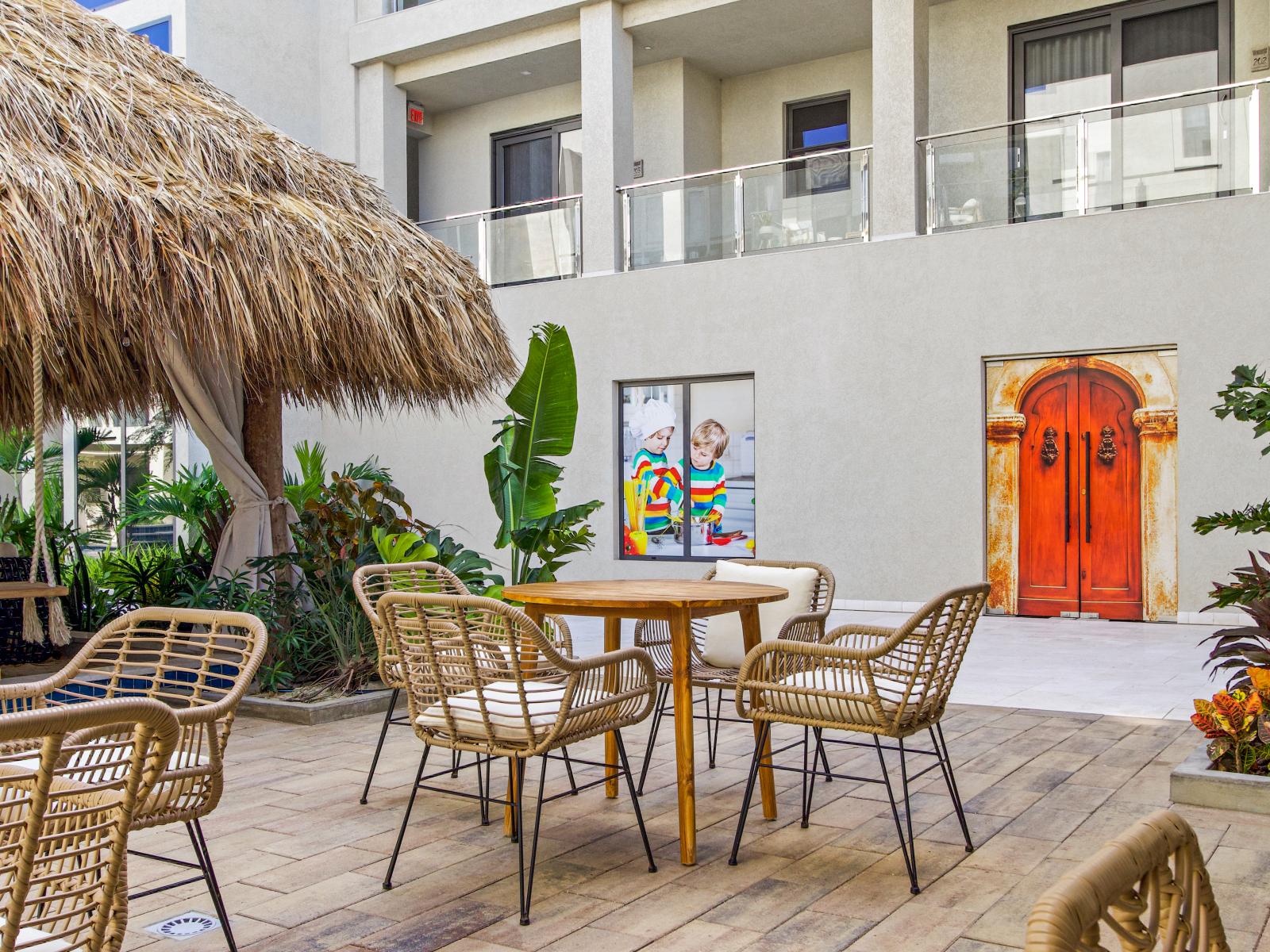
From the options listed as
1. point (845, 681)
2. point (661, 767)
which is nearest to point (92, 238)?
point (661, 767)

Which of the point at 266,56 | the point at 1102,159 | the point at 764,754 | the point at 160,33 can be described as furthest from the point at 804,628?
the point at 160,33

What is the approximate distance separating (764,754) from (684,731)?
53cm

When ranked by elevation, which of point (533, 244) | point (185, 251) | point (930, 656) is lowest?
point (930, 656)

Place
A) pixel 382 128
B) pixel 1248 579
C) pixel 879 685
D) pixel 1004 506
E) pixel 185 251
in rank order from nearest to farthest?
pixel 879 685
pixel 1248 579
pixel 185 251
pixel 1004 506
pixel 382 128

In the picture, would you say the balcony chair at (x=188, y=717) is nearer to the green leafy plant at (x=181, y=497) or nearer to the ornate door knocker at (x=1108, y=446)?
the green leafy plant at (x=181, y=497)

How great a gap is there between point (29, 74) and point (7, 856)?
→ 554cm

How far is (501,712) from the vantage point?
3.46 m

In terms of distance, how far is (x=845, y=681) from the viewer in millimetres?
3920

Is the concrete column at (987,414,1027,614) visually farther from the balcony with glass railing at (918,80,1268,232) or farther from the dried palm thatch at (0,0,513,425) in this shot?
the dried palm thatch at (0,0,513,425)

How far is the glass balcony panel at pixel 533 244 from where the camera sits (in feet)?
42.5

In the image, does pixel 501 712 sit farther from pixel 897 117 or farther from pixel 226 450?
pixel 897 117

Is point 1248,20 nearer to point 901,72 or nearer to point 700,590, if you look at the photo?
point 901,72

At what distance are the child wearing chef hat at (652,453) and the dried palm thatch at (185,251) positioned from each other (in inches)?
183

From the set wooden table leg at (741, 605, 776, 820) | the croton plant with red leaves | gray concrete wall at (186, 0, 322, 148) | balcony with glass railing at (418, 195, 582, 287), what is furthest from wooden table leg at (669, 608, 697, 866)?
gray concrete wall at (186, 0, 322, 148)
